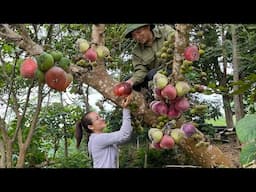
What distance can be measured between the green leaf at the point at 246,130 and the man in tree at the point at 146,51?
23.9 inches

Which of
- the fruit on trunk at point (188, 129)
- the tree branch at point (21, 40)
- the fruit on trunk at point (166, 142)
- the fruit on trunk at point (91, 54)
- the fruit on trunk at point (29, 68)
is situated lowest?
the fruit on trunk at point (166, 142)

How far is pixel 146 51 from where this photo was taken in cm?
161

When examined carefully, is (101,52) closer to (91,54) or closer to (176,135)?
(91,54)

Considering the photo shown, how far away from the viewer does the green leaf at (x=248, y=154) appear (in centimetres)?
99

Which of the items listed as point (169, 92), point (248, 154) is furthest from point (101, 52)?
point (248, 154)

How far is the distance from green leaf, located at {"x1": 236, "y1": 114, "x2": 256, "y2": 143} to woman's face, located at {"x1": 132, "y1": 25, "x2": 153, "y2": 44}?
669 millimetres

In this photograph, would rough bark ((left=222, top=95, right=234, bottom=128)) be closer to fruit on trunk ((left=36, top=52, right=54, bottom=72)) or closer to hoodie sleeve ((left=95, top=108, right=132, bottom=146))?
hoodie sleeve ((left=95, top=108, right=132, bottom=146))

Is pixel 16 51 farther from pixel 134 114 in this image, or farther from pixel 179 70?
pixel 179 70

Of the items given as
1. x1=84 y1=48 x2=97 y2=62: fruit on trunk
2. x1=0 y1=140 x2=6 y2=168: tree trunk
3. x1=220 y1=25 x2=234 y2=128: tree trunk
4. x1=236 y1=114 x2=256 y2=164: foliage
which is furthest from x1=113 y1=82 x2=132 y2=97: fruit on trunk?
x1=220 y1=25 x2=234 y2=128: tree trunk

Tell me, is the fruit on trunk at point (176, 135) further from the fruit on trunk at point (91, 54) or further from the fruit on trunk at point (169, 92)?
the fruit on trunk at point (91, 54)

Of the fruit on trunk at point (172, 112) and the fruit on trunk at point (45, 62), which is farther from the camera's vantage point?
the fruit on trunk at point (172, 112)

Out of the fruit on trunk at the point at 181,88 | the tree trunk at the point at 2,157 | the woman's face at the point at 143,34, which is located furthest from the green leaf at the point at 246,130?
the tree trunk at the point at 2,157

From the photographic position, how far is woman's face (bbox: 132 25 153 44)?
5.03 feet
